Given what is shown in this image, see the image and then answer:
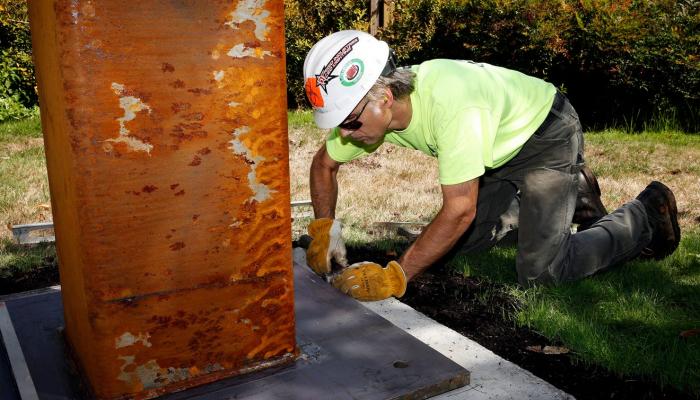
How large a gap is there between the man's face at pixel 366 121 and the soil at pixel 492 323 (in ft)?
2.90

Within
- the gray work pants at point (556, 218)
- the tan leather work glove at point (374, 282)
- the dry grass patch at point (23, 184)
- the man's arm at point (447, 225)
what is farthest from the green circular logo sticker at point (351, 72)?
the dry grass patch at point (23, 184)

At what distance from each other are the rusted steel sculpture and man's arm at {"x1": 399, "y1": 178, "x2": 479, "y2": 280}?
0.81 metres

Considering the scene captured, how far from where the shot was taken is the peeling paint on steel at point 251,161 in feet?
6.30

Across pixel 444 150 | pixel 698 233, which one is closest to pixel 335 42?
pixel 444 150

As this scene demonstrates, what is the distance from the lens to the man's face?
270cm

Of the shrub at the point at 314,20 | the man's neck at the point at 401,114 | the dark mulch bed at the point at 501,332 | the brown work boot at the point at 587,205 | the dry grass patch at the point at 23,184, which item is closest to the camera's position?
the dark mulch bed at the point at 501,332

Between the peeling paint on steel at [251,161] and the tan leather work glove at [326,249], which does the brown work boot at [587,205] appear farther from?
the peeling paint on steel at [251,161]

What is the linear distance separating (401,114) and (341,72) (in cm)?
40

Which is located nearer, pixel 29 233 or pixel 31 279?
pixel 31 279

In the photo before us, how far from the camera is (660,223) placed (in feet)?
11.8

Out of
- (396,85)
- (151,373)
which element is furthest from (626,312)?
(151,373)

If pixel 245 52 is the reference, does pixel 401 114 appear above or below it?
below

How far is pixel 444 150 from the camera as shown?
8.75 ft

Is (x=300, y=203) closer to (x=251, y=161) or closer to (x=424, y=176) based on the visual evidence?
(x=424, y=176)
